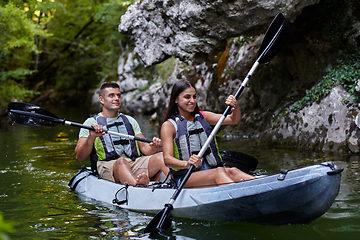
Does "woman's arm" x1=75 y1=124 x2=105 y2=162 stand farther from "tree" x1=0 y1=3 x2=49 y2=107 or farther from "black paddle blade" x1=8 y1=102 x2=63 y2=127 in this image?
"tree" x1=0 y1=3 x2=49 y2=107

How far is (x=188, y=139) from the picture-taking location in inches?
143

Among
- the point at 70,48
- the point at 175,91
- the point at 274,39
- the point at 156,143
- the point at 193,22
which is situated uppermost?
the point at 70,48

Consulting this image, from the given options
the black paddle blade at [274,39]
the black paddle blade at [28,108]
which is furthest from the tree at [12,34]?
the black paddle blade at [274,39]

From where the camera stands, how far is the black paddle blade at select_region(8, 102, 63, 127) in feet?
15.6

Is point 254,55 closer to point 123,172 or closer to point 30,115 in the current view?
point 123,172

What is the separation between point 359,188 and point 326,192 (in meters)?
1.76

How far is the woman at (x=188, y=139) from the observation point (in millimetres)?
3494

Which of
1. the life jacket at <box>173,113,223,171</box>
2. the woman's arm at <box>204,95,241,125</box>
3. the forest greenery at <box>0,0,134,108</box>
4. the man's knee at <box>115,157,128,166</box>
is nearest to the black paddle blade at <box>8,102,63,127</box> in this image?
the man's knee at <box>115,157,128,166</box>

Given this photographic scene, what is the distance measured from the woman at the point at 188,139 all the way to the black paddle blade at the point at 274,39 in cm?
97

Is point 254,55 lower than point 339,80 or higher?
higher

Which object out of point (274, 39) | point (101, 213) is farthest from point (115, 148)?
point (274, 39)

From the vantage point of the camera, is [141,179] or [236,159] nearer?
[141,179]

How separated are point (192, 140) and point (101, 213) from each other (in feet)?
4.56

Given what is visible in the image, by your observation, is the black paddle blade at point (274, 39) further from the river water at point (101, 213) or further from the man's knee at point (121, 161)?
the man's knee at point (121, 161)
